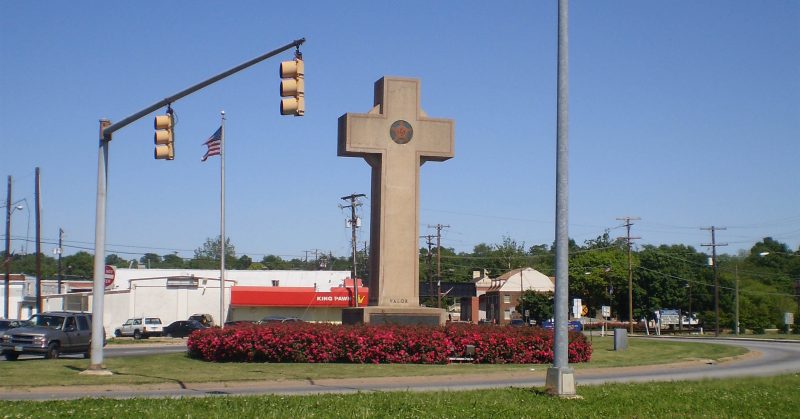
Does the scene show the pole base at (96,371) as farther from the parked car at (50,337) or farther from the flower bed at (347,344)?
the parked car at (50,337)

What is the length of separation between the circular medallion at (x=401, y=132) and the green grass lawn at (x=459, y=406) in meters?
14.8

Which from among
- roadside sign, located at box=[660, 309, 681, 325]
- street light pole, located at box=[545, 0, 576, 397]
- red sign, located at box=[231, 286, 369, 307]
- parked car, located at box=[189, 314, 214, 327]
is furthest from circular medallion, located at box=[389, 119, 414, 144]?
roadside sign, located at box=[660, 309, 681, 325]

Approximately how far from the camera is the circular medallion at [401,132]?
102 feet

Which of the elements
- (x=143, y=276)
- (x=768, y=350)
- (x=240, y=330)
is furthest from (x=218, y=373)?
(x=143, y=276)

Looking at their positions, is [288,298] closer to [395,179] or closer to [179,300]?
[179,300]

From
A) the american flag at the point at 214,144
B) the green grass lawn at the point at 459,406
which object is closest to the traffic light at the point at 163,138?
the green grass lawn at the point at 459,406

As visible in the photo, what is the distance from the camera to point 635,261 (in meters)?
118

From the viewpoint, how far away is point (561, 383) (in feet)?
53.5

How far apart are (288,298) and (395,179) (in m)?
47.0

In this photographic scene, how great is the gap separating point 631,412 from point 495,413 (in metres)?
2.24

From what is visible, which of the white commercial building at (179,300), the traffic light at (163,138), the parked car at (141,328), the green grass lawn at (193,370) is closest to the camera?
the traffic light at (163,138)

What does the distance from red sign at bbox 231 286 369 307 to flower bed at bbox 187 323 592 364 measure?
151 feet

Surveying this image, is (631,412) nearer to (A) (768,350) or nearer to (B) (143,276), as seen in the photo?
(A) (768,350)

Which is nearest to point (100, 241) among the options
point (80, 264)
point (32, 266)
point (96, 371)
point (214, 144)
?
point (96, 371)
